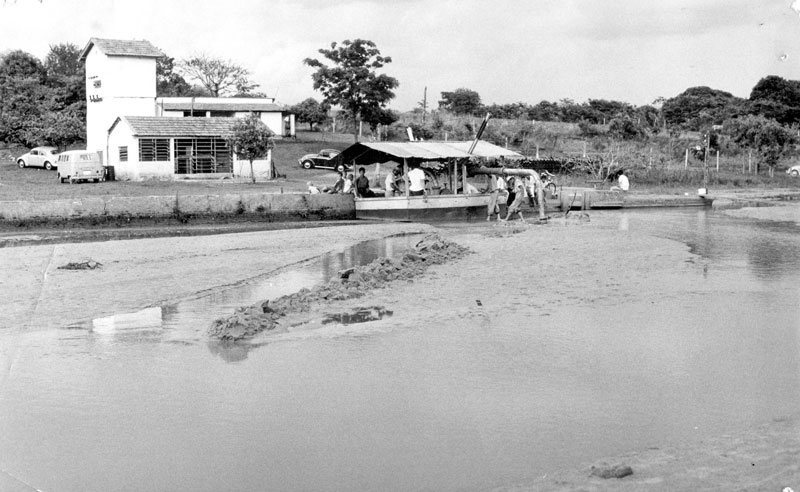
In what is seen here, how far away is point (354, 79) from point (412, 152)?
A: 34.3m

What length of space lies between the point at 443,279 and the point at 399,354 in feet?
16.8

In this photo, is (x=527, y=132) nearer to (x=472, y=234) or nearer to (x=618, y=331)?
(x=472, y=234)

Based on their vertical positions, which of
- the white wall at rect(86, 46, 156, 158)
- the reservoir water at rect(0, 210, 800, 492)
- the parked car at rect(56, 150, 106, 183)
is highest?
the white wall at rect(86, 46, 156, 158)

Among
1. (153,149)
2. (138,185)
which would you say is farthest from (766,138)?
(138,185)

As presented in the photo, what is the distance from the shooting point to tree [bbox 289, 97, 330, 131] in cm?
7219

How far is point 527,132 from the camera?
60562 millimetres

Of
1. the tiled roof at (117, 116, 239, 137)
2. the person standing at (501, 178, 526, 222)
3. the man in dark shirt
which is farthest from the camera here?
the tiled roof at (117, 116, 239, 137)

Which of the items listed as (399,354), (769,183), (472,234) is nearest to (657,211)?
(472,234)

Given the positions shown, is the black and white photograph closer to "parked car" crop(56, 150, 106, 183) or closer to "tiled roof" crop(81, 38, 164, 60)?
"parked car" crop(56, 150, 106, 183)

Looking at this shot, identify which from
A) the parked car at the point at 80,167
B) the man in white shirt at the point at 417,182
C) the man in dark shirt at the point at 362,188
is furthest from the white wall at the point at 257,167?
the man in white shirt at the point at 417,182

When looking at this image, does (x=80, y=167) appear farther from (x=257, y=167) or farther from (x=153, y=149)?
(x=257, y=167)

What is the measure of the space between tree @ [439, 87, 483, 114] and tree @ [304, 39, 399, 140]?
57.1 feet

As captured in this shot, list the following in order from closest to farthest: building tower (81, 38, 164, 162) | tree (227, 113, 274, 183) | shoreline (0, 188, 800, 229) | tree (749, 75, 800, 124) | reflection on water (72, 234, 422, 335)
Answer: reflection on water (72, 234, 422, 335)
shoreline (0, 188, 800, 229)
tree (227, 113, 274, 183)
building tower (81, 38, 164, 162)
tree (749, 75, 800, 124)

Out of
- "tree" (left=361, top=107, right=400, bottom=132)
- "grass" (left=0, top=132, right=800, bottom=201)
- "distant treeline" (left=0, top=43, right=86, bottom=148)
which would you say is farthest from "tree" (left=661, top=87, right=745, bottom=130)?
"distant treeline" (left=0, top=43, right=86, bottom=148)
